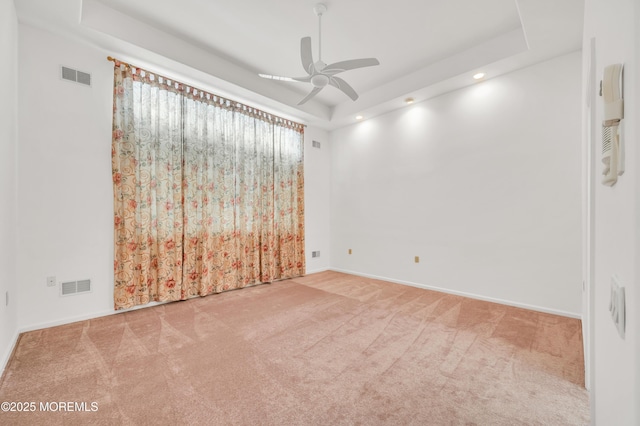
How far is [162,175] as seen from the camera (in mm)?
3439

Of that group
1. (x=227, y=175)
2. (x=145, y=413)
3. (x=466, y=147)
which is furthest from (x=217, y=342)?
(x=466, y=147)

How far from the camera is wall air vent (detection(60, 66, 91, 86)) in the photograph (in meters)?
2.82

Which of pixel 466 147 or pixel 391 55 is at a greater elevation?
pixel 391 55

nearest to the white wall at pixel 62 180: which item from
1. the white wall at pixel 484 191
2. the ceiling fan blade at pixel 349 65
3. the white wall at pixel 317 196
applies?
the ceiling fan blade at pixel 349 65

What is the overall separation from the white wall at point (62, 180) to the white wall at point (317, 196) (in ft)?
10.5

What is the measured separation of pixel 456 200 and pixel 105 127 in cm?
469

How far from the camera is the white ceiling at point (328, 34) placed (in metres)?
2.64

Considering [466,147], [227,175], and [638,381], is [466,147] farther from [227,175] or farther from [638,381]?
[638,381]

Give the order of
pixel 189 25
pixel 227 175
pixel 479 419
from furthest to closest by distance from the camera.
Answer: pixel 227 175 < pixel 189 25 < pixel 479 419

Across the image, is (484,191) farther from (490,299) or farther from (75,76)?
(75,76)

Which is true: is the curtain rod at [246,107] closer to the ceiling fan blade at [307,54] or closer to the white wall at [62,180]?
the white wall at [62,180]

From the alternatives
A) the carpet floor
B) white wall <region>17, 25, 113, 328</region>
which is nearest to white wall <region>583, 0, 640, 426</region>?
the carpet floor

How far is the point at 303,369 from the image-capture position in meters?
1.99

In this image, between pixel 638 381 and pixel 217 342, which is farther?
pixel 217 342
